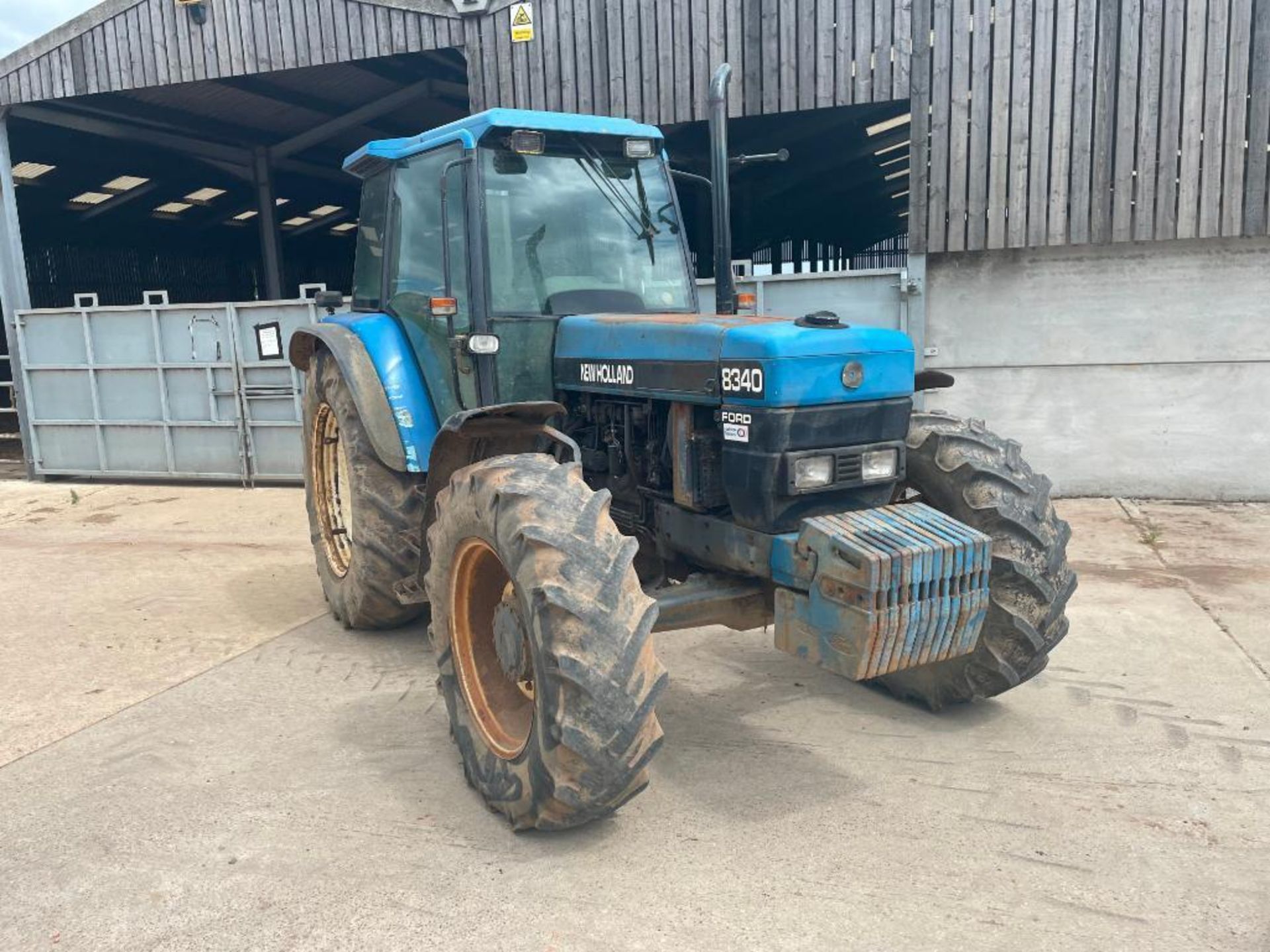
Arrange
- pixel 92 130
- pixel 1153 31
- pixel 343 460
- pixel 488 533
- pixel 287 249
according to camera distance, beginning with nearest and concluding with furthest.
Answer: pixel 488 533
pixel 343 460
pixel 1153 31
pixel 92 130
pixel 287 249

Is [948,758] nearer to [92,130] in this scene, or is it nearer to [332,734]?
[332,734]

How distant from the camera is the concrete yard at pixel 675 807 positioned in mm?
2588

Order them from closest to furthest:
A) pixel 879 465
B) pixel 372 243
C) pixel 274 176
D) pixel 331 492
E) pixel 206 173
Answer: pixel 879 465 → pixel 372 243 → pixel 331 492 → pixel 206 173 → pixel 274 176

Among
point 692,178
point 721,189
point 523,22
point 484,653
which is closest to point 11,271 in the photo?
point 523,22

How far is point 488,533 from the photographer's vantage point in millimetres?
3023

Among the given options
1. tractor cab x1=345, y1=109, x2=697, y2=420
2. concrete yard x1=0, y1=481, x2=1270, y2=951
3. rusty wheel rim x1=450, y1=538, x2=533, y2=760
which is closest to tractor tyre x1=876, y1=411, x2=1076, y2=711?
concrete yard x1=0, y1=481, x2=1270, y2=951

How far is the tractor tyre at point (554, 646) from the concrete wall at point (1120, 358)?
5.86 m

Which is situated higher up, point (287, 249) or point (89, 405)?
point (287, 249)

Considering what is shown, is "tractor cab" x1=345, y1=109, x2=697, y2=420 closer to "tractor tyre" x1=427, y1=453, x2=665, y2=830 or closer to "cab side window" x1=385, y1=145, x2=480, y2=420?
"cab side window" x1=385, y1=145, x2=480, y2=420

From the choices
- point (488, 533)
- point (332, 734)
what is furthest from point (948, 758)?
point (332, 734)

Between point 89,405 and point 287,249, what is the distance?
14.2 metres

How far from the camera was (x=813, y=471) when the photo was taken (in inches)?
128

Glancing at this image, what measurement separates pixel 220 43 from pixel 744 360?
8.23 meters

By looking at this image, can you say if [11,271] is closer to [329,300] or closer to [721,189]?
[329,300]
